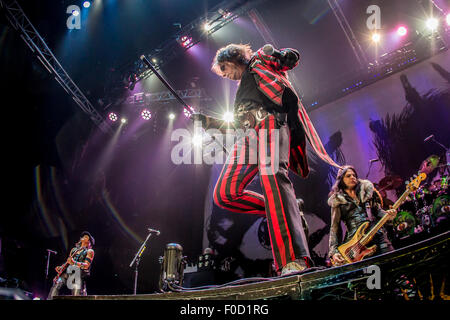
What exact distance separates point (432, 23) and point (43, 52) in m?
8.81

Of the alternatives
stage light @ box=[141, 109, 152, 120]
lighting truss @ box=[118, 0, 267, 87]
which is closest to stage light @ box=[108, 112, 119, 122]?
stage light @ box=[141, 109, 152, 120]

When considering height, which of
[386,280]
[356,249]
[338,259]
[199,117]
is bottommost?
[386,280]

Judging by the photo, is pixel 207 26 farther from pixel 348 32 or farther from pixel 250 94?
pixel 250 94

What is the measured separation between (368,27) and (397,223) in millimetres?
4782

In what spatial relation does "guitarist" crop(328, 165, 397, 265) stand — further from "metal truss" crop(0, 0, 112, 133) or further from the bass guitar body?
"metal truss" crop(0, 0, 112, 133)

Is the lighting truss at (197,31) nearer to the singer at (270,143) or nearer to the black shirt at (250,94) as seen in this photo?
the singer at (270,143)

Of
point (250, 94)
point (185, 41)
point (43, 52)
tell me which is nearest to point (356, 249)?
point (250, 94)

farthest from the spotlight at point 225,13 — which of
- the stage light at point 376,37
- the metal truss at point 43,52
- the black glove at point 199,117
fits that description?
the black glove at point 199,117

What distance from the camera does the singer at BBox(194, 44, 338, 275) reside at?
198cm

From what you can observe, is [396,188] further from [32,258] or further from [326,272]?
[32,258]

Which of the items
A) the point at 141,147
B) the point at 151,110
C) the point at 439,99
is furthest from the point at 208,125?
the point at 141,147

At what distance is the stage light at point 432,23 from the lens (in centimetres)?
639

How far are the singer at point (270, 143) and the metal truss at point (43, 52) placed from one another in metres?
6.33

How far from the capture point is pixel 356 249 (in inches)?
155
